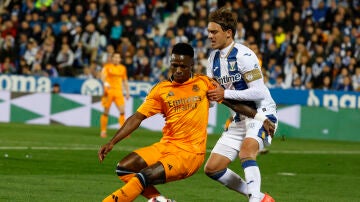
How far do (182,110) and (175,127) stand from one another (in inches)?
7.5

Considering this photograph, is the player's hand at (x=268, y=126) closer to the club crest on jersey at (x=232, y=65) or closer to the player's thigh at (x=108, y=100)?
the club crest on jersey at (x=232, y=65)

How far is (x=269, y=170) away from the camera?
1747 cm

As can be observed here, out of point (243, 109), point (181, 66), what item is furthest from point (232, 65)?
point (181, 66)

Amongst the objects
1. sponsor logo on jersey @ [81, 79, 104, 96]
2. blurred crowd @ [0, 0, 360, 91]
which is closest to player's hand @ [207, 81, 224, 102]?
blurred crowd @ [0, 0, 360, 91]

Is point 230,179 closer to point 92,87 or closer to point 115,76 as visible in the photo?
point 115,76

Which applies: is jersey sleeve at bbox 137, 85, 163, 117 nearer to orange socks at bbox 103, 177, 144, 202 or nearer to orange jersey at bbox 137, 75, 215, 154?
orange jersey at bbox 137, 75, 215, 154

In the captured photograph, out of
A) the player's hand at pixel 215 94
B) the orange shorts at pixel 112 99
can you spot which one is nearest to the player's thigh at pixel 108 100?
the orange shorts at pixel 112 99

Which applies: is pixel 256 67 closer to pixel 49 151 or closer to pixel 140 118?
pixel 140 118

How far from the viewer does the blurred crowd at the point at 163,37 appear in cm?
2962

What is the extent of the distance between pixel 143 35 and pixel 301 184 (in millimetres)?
16791

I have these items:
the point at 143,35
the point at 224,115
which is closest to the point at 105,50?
the point at 143,35

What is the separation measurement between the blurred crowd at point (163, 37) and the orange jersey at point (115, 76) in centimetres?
274

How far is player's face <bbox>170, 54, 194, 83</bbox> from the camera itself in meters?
9.78

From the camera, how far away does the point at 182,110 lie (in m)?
9.96
